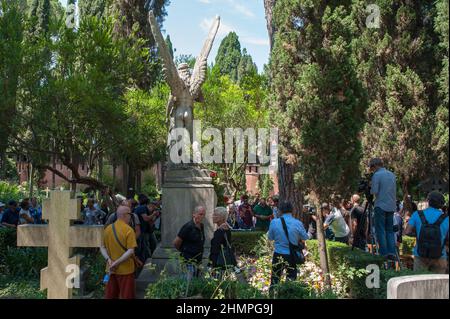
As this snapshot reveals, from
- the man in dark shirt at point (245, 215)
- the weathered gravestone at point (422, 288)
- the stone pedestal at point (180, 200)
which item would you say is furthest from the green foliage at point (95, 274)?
the man in dark shirt at point (245, 215)

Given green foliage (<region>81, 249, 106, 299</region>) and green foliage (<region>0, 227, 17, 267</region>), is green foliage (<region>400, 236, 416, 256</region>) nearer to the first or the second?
green foliage (<region>81, 249, 106, 299</region>)

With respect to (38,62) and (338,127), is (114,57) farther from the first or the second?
(338,127)

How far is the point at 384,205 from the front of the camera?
799 cm

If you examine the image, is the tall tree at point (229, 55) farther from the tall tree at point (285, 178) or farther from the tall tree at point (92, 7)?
the tall tree at point (285, 178)

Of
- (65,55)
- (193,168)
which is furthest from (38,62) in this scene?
(193,168)

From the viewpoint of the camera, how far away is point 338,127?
930 centimetres

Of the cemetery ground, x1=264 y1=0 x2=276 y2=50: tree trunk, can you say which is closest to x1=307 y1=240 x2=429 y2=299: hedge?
the cemetery ground

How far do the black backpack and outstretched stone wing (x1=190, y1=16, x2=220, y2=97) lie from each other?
6.34m

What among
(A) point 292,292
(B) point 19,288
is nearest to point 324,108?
(A) point 292,292

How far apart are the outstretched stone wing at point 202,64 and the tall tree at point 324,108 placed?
214 cm

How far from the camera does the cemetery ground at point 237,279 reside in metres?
5.91

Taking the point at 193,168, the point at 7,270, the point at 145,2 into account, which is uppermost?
the point at 145,2

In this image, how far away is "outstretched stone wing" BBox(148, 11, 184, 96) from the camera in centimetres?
1071
